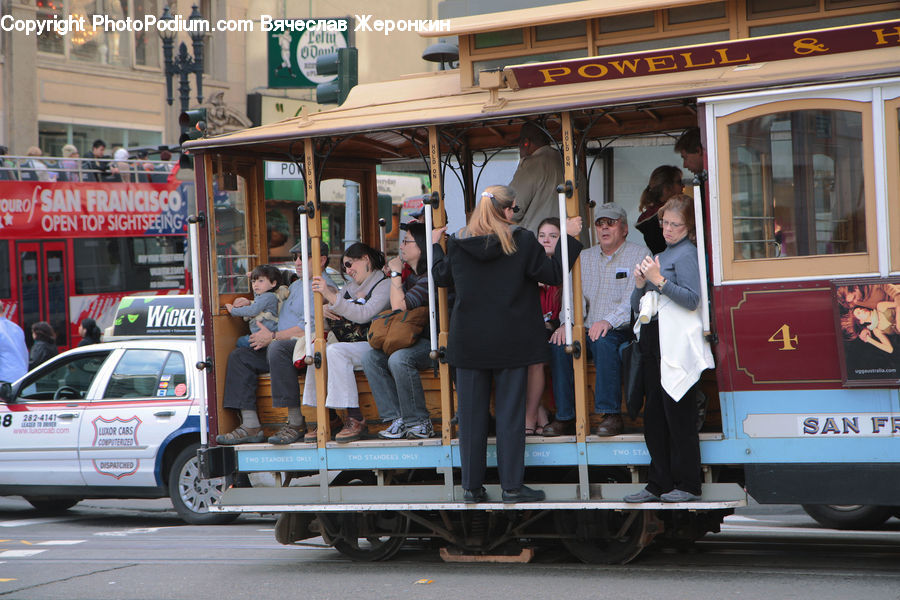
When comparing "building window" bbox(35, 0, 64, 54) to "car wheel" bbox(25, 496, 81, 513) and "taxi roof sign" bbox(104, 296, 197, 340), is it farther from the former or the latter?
"car wheel" bbox(25, 496, 81, 513)

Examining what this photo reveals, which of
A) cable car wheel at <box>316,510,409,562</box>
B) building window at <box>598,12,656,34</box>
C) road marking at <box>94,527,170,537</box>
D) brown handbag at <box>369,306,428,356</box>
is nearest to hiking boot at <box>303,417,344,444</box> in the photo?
cable car wheel at <box>316,510,409,562</box>

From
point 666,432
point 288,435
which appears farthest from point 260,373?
point 666,432

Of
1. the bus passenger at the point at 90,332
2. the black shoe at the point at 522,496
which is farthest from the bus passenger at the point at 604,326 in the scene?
the bus passenger at the point at 90,332

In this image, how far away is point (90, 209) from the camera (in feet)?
58.5

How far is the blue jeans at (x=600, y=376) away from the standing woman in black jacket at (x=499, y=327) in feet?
0.55

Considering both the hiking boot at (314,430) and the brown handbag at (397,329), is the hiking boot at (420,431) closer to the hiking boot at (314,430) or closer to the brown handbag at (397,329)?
the brown handbag at (397,329)

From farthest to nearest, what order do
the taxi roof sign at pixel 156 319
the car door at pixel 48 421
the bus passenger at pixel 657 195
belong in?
1. the taxi roof sign at pixel 156 319
2. the car door at pixel 48 421
3. the bus passenger at pixel 657 195

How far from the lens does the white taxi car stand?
10.5 meters

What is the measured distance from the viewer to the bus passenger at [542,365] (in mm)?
7246

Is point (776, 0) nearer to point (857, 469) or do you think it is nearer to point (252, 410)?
point (857, 469)

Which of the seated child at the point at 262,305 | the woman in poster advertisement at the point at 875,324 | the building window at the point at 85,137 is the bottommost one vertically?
the woman in poster advertisement at the point at 875,324

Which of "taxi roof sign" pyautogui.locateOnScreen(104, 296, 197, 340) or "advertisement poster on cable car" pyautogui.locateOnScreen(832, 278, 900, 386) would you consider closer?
"advertisement poster on cable car" pyautogui.locateOnScreen(832, 278, 900, 386)

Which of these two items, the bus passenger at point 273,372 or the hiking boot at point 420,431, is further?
the bus passenger at point 273,372

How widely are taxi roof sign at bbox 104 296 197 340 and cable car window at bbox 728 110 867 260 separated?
8.81 meters
